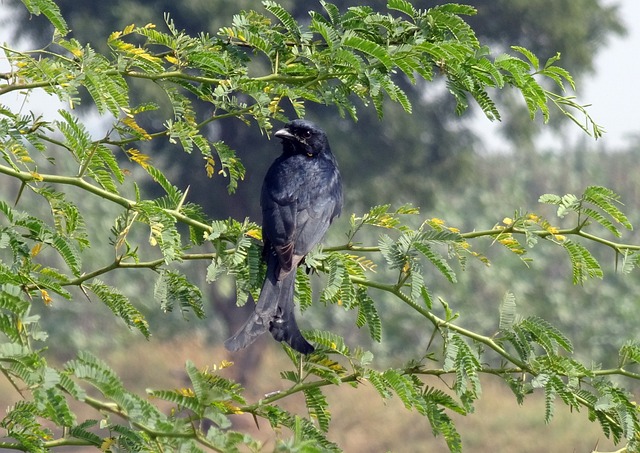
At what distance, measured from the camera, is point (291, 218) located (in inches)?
160

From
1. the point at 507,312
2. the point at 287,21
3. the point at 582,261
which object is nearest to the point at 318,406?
the point at 507,312

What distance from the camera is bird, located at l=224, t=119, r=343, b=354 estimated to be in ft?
11.2

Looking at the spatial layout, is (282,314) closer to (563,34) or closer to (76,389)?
(76,389)

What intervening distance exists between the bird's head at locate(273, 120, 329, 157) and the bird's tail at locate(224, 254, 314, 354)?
1.30 metres

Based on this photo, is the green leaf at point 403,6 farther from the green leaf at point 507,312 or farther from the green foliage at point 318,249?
the green leaf at point 507,312

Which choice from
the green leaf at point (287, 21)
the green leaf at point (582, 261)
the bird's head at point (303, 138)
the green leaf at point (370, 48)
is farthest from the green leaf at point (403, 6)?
the bird's head at point (303, 138)

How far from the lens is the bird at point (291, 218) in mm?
3412

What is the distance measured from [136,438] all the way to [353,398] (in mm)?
15067

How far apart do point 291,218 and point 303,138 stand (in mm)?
977

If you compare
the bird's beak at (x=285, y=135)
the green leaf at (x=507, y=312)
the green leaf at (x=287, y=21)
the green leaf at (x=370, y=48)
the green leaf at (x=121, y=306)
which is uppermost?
the bird's beak at (x=285, y=135)

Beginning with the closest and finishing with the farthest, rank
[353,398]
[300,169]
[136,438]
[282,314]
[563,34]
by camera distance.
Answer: [136,438] → [282,314] → [300,169] → [353,398] → [563,34]

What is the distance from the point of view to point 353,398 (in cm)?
1752

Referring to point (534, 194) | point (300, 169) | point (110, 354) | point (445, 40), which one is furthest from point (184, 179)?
point (445, 40)

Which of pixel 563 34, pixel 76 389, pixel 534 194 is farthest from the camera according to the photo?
pixel 534 194
